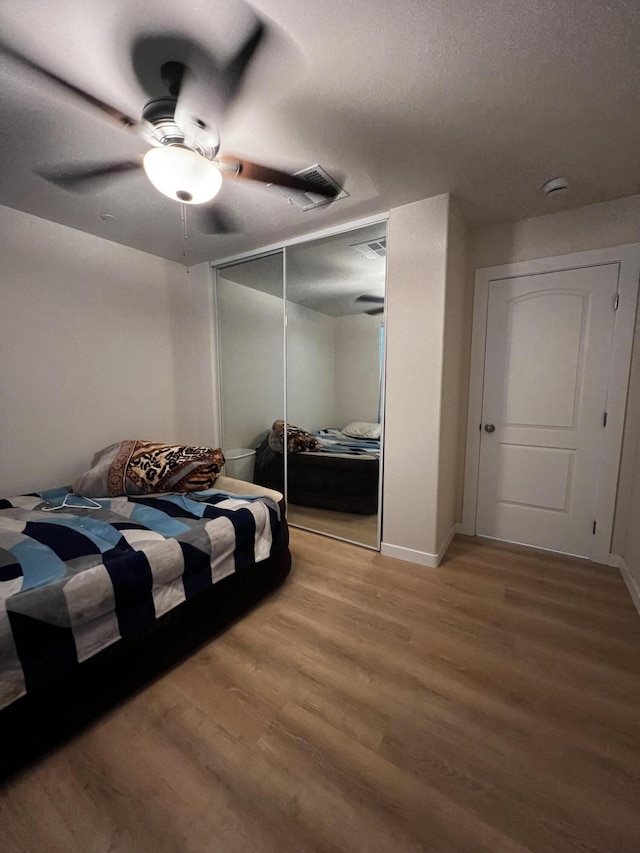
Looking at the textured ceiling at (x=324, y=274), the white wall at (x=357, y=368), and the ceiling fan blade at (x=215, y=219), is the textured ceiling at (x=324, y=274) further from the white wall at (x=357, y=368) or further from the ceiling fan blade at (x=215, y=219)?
the ceiling fan blade at (x=215, y=219)

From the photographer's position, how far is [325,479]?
3258 mm

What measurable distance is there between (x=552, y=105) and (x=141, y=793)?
3.08 meters

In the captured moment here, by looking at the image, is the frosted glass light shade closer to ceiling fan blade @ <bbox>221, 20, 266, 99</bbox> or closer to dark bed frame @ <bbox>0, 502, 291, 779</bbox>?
ceiling fan blade @ <bbox>221, 20, 266, 99</bbox>

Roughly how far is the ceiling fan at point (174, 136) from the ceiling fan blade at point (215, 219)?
1.30 feet

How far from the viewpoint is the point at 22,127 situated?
5.18 ft

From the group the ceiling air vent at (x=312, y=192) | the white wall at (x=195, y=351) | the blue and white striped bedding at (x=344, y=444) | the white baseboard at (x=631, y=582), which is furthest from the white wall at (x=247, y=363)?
the white baseboard at (x=631, y=582)

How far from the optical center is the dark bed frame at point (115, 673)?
1.13 meters

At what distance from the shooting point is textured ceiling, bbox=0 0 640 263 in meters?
1.11

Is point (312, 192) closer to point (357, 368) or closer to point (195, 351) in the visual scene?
point (357, 368)

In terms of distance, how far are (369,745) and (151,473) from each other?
Answer: 1.96m

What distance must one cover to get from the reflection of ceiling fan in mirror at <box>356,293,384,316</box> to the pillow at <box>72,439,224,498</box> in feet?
5.81

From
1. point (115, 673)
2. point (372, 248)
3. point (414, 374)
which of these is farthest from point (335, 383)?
point (115, 673)

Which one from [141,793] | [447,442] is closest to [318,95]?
[447,442]

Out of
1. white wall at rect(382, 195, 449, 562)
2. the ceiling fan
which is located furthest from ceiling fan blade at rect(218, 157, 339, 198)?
white wall at rect(382, 195, 449, 562)
